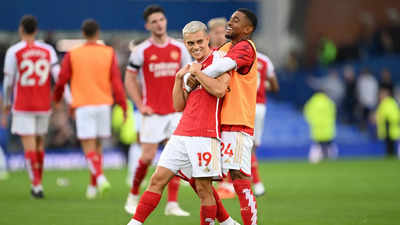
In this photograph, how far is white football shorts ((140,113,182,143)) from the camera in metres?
10.1

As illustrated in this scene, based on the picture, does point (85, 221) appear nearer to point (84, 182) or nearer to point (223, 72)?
point (223, 72)

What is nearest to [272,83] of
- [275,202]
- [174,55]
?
[275,202]

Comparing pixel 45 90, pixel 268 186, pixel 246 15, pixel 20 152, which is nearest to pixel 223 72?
pixel 246 15

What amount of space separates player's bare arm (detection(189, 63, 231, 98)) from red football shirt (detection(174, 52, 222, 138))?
197 millimetres

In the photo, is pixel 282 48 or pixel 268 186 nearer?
pixel 268 186

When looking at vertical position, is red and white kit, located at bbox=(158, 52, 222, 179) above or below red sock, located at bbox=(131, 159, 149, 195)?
above

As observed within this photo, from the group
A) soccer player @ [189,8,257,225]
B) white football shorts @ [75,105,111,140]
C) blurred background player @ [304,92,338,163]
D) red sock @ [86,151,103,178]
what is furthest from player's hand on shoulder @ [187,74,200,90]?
blurred background player @ [304,92,338,163]

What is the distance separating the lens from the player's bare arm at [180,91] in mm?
7297

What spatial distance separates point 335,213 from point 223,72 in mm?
3347

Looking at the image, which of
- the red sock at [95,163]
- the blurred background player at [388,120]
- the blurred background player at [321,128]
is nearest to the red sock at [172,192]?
the red sock at [95,163]

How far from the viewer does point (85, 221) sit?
8.94 metres

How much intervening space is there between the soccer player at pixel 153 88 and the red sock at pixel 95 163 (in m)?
1.26

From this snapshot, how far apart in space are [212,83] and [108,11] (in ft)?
74.7

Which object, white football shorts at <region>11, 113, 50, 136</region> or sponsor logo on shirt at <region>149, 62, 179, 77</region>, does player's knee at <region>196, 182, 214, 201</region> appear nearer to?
sponsor logo on shirt at <region>149, 62, 179, 77</region>
